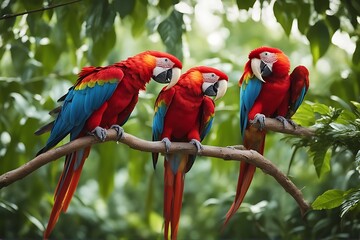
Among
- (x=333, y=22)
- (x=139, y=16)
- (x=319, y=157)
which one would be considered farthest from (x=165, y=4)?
(x=319, y=157)

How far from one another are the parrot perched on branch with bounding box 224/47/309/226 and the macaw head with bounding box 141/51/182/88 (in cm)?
33

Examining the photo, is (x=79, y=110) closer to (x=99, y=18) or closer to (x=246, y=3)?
(x=99, y=18)

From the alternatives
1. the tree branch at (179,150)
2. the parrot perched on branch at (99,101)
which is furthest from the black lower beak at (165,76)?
the tree branch at (179,150)

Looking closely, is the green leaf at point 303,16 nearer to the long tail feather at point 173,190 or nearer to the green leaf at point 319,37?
the green leaf at point 319,37

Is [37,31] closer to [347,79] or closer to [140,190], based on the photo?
[347,79]

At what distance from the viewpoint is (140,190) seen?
5.45 m

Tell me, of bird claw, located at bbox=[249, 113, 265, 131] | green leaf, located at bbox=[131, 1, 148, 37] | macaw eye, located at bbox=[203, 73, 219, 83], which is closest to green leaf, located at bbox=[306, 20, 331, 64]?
bird claw, located at bbox=[249, 113, 265, 131]

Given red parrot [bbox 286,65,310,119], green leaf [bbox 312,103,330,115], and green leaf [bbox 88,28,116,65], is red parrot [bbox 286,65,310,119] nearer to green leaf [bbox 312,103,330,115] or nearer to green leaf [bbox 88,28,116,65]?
green leaf [bbox 312,103,330,115]

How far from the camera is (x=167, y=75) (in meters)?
2.24

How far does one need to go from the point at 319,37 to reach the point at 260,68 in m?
0.54

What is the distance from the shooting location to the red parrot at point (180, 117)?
235 centimetres

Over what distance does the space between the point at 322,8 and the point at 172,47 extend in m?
0.69

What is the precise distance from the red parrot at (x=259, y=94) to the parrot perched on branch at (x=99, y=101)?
1.15 ft

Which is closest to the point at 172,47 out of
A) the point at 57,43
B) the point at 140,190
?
the point at 57,43
